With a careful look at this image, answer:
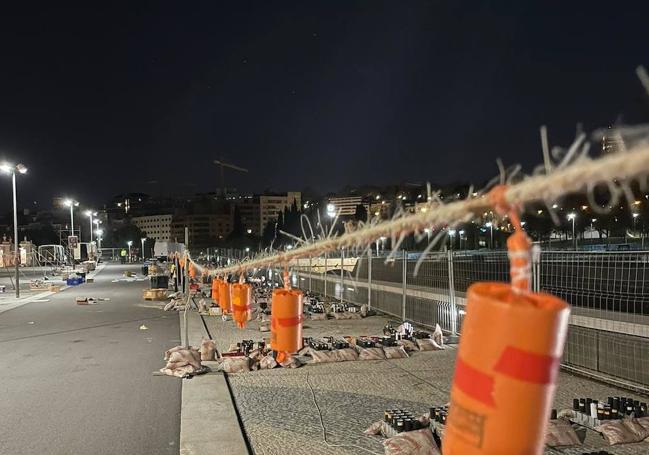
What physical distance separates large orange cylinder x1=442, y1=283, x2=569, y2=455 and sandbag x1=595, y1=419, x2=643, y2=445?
17.2ft

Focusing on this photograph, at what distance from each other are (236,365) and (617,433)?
21.3 feet

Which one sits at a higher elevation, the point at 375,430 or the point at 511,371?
the point at 511,371

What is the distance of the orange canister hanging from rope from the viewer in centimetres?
216

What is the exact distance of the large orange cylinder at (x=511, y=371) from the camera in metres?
2.16

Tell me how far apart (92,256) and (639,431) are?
71877mm

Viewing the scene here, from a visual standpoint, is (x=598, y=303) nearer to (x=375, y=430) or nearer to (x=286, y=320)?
(x=375, y=430)

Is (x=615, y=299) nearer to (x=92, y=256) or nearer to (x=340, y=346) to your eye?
(x=340, y=346)

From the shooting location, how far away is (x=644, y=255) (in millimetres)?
9859

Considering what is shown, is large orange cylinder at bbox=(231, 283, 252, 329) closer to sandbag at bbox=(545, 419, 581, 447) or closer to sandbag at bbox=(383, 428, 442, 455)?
sandbag at bbox=(383, 428, 442, 455)

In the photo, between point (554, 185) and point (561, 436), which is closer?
point (554, 185)

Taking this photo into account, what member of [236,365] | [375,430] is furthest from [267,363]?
[375,430]

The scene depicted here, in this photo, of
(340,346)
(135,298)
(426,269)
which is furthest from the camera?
(135,298)

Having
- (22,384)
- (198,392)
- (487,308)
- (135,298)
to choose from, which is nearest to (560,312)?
(487,308)

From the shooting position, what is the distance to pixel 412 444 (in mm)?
6082
